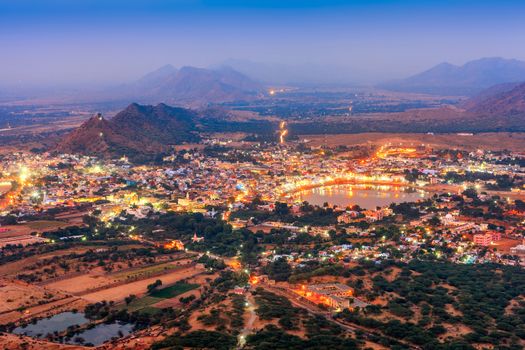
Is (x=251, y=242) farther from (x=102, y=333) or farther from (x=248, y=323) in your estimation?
(x=102, y=333)

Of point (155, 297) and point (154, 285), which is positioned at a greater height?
point (154, 285)

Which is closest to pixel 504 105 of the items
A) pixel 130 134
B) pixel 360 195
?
pixel 130 134

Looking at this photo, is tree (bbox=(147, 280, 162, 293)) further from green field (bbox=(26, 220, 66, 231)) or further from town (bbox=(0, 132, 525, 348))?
green field (bbox=(26, 220, 66, 231))

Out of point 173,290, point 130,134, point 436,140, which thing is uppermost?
point 130,134

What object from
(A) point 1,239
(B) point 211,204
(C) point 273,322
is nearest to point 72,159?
(B) point 211,204

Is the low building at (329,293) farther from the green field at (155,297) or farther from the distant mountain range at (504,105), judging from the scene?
→ the distant mountain range at (504,105)

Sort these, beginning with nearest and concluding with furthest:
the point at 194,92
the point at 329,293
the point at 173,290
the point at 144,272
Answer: the point at 329,293, the point at 173,290, the point at 144,272, the point at 194,92

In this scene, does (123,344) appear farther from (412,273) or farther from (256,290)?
(412,273)
